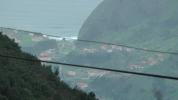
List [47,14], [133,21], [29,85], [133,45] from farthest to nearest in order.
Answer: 1. [133,21]
2. [47,14]
3. [133,45]
4. [29,85]

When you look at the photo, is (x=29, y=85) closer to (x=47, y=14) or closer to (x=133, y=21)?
(x=47, y=14)

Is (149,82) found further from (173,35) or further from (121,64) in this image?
(173,35)

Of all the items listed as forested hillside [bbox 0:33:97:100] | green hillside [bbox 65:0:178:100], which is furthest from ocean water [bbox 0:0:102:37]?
forested hillside [bbox 0:33:97:100]

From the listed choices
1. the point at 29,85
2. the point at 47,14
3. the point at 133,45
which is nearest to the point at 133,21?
the point at 47,14

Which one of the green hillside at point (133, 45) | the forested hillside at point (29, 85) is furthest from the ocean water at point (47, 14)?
the forested hillside at point (29, 85)

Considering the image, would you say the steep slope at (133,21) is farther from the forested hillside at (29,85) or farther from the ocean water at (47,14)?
the forested hillside at (29,85)

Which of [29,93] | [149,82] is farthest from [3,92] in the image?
[149,82]

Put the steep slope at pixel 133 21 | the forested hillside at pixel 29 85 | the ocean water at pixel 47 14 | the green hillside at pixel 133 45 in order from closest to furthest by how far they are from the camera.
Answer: the forested hillside at pixel 29 85 < the green hillside at pixel 133 45 < the ocean water at pixel 47 14 < the steep slope at pixel 133 21

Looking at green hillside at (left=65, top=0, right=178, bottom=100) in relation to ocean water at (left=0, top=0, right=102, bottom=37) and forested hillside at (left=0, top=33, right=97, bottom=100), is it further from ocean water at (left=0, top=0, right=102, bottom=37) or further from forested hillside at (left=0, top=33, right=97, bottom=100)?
forested hillside at (left=0, top=33, right=97, bottom=100)

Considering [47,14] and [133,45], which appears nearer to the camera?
[133,45]
